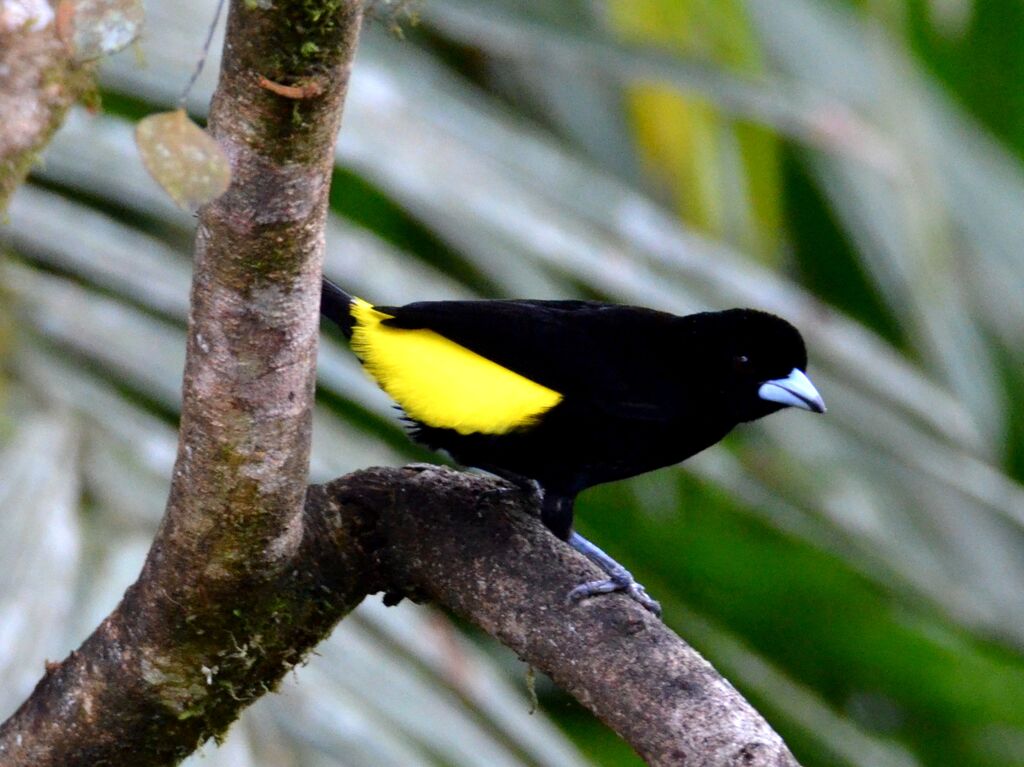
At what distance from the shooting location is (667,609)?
144 inches

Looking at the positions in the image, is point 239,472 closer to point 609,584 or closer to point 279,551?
point 279,551

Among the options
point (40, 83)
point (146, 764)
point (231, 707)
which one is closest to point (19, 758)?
point (146, 764)

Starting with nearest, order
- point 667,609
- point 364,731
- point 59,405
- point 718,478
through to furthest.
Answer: point 364,731, point 59,405, point 718,478, point 667,609

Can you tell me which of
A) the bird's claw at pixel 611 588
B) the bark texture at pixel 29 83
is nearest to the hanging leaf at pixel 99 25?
the bark texture at pixel 29 83

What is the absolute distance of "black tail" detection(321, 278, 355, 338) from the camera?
2607 millimetres

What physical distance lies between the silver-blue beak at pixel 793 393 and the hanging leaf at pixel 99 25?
169 centimetres

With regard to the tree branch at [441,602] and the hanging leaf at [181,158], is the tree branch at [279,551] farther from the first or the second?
the hanging leaf at [181,158]

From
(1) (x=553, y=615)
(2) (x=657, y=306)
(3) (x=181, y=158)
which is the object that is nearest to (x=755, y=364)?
(2) (x=657, y=306)

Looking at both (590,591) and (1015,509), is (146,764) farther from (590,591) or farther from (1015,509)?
(1015,509)

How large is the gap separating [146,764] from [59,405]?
2.50ft

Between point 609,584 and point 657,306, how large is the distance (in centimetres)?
109

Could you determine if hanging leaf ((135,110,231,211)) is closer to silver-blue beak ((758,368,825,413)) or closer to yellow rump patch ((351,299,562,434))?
yellow rump patch ((351,299,562,434))

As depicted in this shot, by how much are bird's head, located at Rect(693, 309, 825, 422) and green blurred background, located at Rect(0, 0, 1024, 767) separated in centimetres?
34

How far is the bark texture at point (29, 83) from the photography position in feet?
4.55
